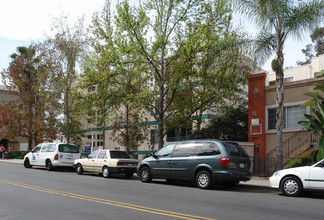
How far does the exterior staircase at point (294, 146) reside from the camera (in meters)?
16.8

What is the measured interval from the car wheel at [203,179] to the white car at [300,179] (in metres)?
2.36

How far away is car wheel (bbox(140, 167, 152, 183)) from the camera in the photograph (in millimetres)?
15027

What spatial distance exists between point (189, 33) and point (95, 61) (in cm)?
634

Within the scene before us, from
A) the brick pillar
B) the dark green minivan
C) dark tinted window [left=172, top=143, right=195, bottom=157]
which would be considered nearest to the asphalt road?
the dark green minivan

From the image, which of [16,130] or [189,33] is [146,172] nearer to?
[189,33]

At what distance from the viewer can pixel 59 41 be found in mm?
29531

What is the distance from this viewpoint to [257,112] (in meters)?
19.8

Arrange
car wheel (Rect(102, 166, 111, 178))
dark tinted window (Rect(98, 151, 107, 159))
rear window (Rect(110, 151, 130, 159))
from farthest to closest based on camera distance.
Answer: dark tinted window (Rect(98, 151, 107, 159)) < rear window (Rect(110, 151, 130, 159)) < car wheel (Rect(102, 166, 111, 178))

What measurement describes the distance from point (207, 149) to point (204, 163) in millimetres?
586

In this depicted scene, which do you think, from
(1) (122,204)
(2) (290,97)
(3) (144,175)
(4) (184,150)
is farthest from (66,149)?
(2) (290,97)

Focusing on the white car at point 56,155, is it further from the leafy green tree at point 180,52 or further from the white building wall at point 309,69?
the white building wall at point 309,69

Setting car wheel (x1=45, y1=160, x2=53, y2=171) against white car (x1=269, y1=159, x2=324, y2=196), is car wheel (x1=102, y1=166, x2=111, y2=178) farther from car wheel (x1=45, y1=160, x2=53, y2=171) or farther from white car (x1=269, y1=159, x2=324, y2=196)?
white car (x1=269, y1=159, x2=324, y2=196)

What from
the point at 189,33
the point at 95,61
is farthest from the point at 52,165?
the point at 189,33

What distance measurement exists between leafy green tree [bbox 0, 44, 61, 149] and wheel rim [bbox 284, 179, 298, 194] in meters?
24.8
